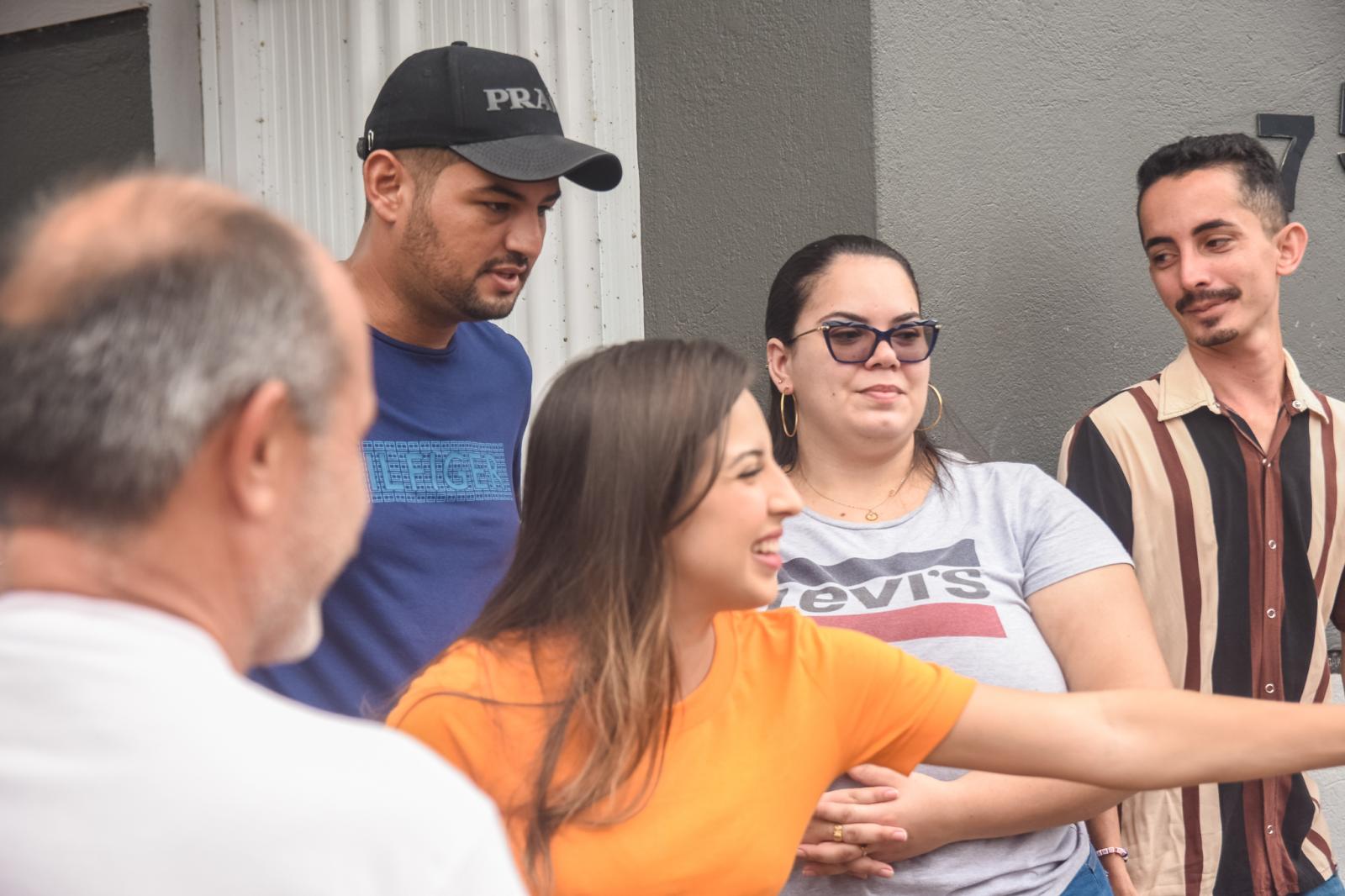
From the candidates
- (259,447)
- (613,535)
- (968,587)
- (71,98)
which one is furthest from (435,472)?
(71,98)

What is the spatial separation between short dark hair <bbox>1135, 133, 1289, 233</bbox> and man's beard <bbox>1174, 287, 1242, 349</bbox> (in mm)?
203

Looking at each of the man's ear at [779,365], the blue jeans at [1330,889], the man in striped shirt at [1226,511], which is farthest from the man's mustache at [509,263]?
the blue jeans at [1330,889]

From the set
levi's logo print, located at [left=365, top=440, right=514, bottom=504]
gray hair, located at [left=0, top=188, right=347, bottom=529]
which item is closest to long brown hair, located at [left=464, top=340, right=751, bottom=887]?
levi's logo print, located at [left=365, top=440, right=514, bottom=504]

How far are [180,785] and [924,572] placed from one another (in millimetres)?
1943

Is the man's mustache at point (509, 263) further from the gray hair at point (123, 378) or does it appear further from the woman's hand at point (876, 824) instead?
the gray hair at point (123, 378)

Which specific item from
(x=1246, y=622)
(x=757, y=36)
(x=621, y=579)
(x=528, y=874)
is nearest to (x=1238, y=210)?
(x=1246, y=622)

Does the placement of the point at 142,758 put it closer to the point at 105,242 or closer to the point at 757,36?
the point at 105,242

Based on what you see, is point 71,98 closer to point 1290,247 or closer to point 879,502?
point 879,502

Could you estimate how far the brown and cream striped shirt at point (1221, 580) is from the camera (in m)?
3.23

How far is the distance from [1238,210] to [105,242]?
117 inches

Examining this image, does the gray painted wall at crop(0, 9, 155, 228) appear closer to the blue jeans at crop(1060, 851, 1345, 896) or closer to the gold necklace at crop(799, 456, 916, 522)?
the gold necklace at crop(799, 456, 916, 522)

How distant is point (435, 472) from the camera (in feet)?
8.77

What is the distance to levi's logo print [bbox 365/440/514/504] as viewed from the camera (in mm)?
2592

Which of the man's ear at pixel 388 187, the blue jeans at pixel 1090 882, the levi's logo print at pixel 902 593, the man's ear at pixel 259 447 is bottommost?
the blue jeans at pixel 1090 882
